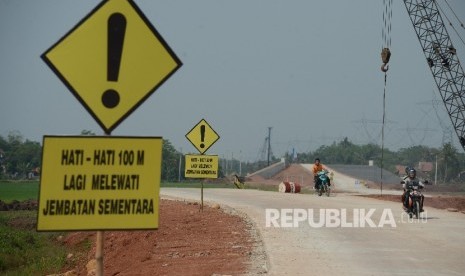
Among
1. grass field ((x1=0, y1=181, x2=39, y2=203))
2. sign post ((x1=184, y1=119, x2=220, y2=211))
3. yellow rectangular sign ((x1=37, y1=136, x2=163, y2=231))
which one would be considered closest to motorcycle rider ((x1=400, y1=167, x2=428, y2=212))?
sign post ((x1=184, y1=119, x2=220, y2=211))

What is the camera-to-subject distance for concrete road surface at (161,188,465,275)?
9.11m

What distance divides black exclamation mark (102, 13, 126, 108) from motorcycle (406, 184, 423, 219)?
13351mm

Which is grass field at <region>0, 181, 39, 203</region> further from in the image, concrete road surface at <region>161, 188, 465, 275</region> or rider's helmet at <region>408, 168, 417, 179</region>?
rider's helmet at <region>408, 168, 417, 179</region>

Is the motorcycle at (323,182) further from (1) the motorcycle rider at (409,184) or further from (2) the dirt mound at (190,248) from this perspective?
(1) the motorcycle rider at (409,184)

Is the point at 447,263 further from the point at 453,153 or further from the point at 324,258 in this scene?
the point at 453,153

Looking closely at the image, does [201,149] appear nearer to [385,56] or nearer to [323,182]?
[323,182]

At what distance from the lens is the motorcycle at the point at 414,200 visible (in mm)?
16078

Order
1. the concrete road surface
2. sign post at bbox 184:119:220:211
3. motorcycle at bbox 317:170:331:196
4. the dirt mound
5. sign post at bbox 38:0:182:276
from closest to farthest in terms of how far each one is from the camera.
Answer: sign post at bbox 38:0:182:276 < the concrete road surface < the dirt mound < sign post at bbox 184:119:220:211 < motorcycle at bbox 317:170:331:196

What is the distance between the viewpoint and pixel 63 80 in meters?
4.09

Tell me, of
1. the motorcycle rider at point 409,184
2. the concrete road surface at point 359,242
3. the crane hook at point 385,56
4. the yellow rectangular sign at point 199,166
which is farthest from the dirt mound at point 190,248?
the crane hook at point 385,56

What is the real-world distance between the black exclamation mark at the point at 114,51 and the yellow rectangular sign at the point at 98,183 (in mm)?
282

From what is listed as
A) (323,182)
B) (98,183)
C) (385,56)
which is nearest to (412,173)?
(323,182)

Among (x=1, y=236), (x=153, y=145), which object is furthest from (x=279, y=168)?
(x=153, y=145)

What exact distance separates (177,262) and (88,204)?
6.52 m
